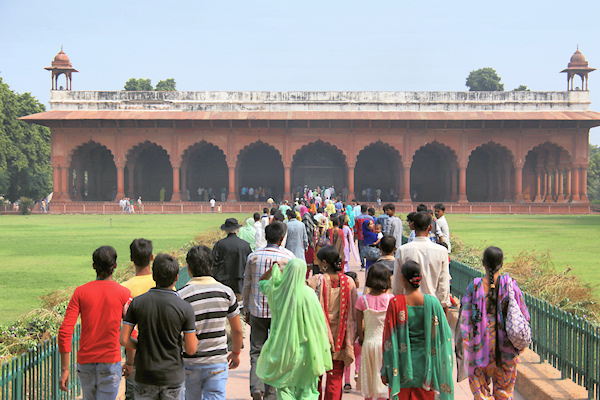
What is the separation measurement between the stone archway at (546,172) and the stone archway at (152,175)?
20.8m

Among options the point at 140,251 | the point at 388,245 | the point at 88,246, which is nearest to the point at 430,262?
the point at 388,245

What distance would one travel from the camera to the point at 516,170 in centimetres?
3241

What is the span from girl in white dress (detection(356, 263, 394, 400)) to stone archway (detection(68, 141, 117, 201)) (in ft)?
107

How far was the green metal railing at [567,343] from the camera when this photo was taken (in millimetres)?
4602

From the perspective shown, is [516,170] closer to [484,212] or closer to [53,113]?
[484,212]

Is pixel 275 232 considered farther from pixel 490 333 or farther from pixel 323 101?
pixel 323 101

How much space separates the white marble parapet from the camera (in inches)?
1293

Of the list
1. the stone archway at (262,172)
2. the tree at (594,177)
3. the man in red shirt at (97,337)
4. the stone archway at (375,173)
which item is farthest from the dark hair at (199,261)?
the tree at (594,177)

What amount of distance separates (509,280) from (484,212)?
90.6ft

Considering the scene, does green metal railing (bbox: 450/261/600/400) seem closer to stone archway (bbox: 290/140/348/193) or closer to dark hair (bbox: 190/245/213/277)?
dark hair (bbox: 190/245/213/277)

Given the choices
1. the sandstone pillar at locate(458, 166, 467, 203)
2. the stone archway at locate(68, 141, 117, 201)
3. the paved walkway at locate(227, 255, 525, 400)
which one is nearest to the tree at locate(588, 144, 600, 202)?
the sandstone pillar at locate(458, 166, 467, 203)

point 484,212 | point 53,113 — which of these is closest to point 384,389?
point 484,212

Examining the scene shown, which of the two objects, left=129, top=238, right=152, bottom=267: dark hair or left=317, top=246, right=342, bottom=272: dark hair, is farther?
left=317, top=246, right=342, bottom=272: dark hair

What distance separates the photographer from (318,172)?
3716 cm
